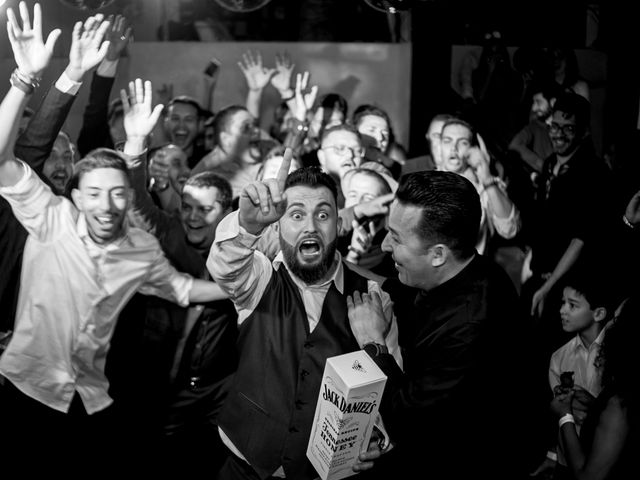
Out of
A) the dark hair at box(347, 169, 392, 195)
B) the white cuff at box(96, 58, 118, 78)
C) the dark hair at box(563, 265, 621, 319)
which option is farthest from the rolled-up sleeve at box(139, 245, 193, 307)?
the dark hair at box(563, 265, 621, 319)

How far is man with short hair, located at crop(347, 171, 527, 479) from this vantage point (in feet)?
6.48

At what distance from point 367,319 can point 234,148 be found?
8.95 feet

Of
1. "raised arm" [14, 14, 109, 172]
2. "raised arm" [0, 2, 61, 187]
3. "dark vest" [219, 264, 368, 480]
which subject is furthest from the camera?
"raised arm" [14, 14, 109, 172]

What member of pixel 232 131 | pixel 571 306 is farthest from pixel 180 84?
pixel 571 306

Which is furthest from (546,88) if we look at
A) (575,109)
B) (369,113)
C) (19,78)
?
(19,78)

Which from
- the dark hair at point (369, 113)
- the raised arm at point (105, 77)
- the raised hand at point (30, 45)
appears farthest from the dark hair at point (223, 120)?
the raised hand at point (30, 45)

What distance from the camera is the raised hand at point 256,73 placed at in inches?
224

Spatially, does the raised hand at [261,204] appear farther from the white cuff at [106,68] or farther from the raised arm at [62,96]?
the white cuff at [106,68]

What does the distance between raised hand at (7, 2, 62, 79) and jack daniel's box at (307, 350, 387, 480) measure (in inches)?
68.7

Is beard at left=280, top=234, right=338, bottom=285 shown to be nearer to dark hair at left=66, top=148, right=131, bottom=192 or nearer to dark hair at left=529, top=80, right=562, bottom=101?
dark hair at left=66, top=148, right=131, bottom=192

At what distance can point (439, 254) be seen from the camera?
2156 mm

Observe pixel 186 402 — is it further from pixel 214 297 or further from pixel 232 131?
→ pixel 232 131

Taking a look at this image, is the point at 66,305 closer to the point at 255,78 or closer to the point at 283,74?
the point at 255,78

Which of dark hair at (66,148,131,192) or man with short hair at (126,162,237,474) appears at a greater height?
dark hair at (66,148,131,192)
